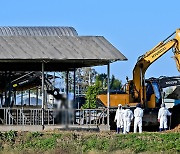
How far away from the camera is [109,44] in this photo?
1469 inches

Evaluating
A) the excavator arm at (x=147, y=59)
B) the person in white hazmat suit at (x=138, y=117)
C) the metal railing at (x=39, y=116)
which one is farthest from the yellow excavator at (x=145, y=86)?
the person in white hazmat suit at (x=138, y=117)

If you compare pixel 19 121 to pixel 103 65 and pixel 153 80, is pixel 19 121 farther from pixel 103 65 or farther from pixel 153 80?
pixel 153 80

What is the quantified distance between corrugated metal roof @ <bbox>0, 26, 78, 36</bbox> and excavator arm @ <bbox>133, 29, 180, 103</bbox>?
4.06 meters

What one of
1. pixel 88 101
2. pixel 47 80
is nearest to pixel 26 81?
pixel 47 80

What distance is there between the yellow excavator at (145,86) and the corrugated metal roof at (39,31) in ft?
13.0

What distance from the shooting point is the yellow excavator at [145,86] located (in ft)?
130

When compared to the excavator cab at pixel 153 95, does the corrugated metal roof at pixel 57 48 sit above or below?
above

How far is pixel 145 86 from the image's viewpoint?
1578 inches

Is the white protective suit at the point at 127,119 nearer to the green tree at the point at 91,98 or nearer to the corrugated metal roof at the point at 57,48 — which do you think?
the corrugated metal roof at the point at 57,48

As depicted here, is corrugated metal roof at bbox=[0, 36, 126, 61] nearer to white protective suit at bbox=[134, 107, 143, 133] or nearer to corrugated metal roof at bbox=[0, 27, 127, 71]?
corrugated metal roof at bbox=[0, 27, 127, 71]

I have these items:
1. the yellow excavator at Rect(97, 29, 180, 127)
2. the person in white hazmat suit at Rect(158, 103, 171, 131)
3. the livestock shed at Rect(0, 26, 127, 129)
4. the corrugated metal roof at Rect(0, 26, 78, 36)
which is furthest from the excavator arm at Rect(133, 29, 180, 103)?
the corrugated metal roof at Rect(0, 26, 78, 36)

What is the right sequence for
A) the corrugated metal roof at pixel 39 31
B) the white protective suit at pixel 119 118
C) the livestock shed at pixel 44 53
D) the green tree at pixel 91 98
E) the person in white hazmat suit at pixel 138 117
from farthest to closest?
the green tree at pixel 91 98 → the corrugated metal roof at pixel 39 31 → the white protective suit at pixel 119 118 → the livestock shed at pixel 44 53 → the person in white hazmat suit at pixel 138 117

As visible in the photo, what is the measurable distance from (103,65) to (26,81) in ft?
23.1

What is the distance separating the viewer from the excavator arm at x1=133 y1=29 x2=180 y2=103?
40062 millimetres
